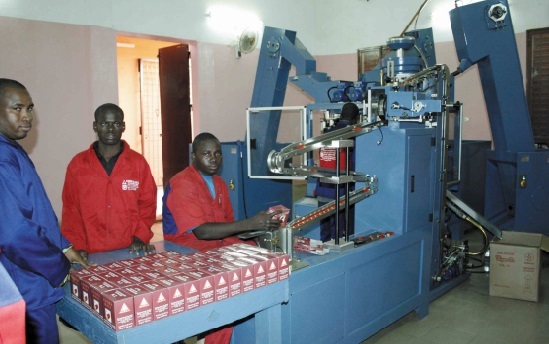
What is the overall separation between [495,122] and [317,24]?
5732 millimetres

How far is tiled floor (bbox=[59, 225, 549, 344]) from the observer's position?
130 inches

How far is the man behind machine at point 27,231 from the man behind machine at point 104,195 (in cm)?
74

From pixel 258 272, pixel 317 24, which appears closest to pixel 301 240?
pixel 258 272

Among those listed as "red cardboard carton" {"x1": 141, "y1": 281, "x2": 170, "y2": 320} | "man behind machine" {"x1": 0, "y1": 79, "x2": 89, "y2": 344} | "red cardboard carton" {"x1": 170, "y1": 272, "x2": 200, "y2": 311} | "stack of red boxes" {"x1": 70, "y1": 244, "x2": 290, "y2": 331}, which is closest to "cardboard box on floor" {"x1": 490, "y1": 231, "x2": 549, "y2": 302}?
"stack of red boxes" {"x1": 70, "y1": 244, "x2": 290, "y2": 331}

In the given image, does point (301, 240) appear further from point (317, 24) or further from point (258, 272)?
point (317, 24)

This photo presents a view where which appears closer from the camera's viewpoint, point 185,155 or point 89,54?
point 89,54

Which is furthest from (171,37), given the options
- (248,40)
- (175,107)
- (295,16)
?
(295,16)

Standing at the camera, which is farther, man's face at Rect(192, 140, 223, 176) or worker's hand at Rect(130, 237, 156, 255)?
man's face at Rect(192, 140, 223, 176)

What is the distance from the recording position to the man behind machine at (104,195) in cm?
276

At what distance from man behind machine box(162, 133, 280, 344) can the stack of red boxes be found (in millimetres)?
272

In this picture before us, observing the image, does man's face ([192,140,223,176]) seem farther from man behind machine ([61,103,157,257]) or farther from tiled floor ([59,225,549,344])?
tiled floor ([59,225,549,344])

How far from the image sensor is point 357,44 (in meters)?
9.38

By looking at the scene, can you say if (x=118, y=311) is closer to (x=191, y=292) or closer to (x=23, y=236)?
(x=191, y=292)

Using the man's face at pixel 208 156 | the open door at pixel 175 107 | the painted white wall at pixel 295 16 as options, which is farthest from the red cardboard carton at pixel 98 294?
the open door at pixel 175 107
